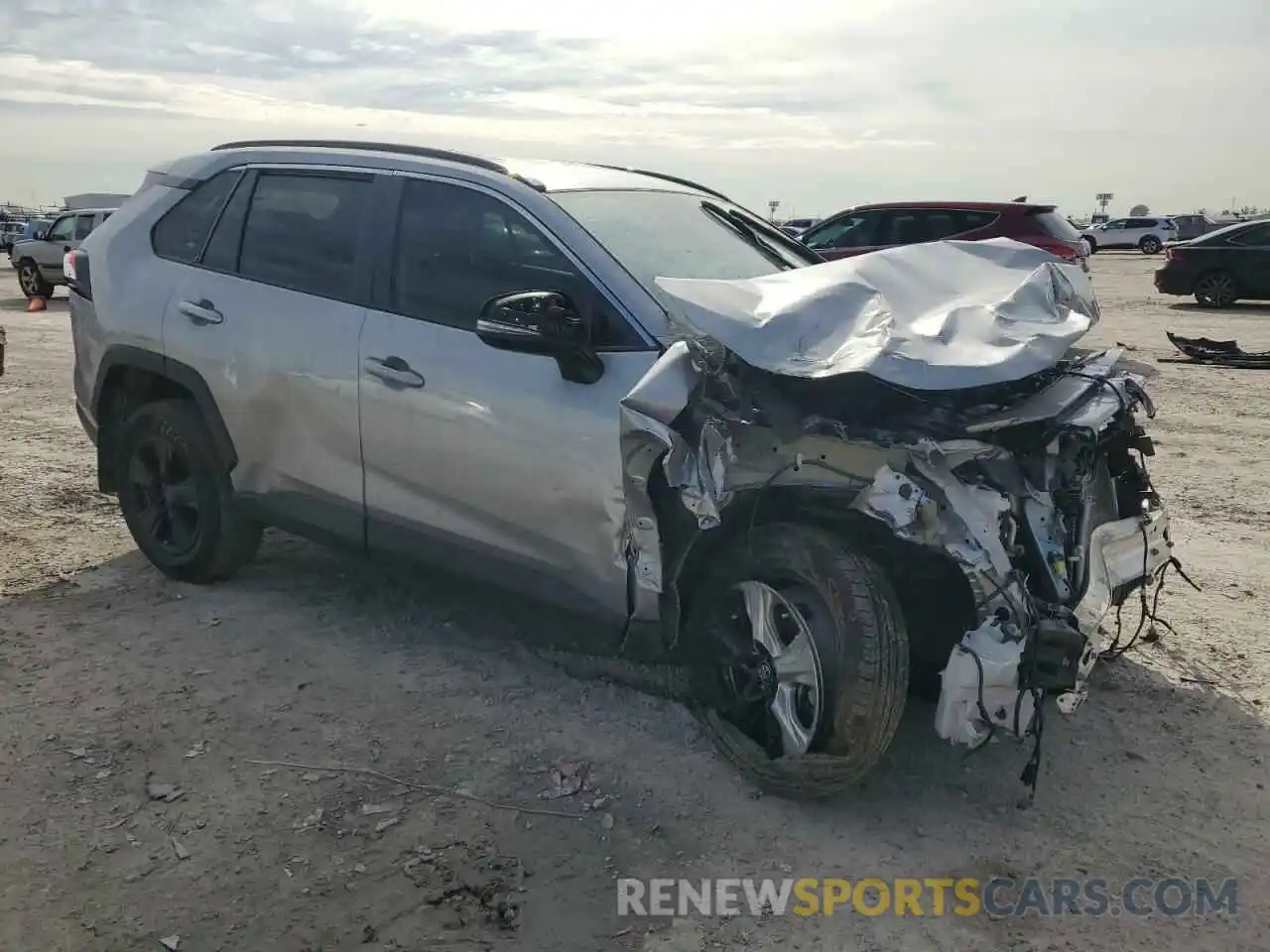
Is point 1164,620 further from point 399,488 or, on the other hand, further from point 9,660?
point 9,660

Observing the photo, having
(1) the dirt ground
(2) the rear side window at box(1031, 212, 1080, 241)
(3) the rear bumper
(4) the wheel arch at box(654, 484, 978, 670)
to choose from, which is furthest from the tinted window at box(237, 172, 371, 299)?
(3) the rear bumper

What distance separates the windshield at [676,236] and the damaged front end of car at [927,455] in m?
0.47

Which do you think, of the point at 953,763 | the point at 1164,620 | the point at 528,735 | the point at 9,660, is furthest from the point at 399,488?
the point at 1164,620

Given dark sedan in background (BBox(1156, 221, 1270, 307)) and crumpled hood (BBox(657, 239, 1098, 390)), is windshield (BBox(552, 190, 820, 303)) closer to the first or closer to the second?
crumpled hood (BBox(657, 239, 1098, 390))

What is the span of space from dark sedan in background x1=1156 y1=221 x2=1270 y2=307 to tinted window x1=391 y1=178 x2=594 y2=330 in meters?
17.4

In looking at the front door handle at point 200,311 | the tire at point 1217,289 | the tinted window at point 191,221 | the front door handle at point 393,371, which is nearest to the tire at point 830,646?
the front door handle at point 393,371

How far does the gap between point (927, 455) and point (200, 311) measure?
10.5 feet

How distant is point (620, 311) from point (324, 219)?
1.57 m

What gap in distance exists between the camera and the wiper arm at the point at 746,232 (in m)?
4.67

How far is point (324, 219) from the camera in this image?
4559 millimetres

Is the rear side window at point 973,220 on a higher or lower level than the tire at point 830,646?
higher

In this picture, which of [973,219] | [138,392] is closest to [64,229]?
[973,219]

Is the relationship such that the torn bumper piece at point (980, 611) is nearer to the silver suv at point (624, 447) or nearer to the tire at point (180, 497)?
the silver suv at point (624, 447)

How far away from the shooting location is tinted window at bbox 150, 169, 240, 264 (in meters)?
4.97
